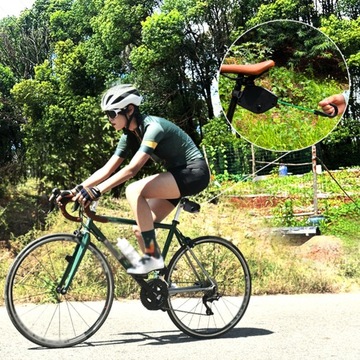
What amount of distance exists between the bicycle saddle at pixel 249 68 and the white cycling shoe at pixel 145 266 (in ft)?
5.10

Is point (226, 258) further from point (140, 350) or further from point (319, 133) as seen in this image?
point (319, 133)

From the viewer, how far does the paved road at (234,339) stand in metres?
4.07

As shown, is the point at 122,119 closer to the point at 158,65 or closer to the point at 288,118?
the point at 288,118

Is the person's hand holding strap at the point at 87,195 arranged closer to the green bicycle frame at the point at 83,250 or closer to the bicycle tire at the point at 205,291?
the green bicycle frame at the point at 83,250

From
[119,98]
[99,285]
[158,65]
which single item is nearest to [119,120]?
[119,98]

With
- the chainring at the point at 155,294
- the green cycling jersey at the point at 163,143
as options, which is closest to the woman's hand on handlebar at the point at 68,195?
the green cycling jersey at the point at 163,143

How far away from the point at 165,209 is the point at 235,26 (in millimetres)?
26769

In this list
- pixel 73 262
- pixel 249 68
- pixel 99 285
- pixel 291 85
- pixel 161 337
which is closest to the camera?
pixel 73 262

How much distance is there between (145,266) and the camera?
4.43 metres

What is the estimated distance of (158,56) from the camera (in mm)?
29172

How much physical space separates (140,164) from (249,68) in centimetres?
170

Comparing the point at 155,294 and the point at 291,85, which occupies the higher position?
the point at 291,85

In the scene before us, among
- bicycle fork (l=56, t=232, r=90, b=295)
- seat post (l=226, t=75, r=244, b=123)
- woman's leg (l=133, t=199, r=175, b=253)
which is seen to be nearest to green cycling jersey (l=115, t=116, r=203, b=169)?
woman's leg (l=133, t=199, r=175, b=253)

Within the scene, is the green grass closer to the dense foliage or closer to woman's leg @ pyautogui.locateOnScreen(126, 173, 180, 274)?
woman's leg @ pyautogui.locateOnScreen(126, 173, 180, 274)
